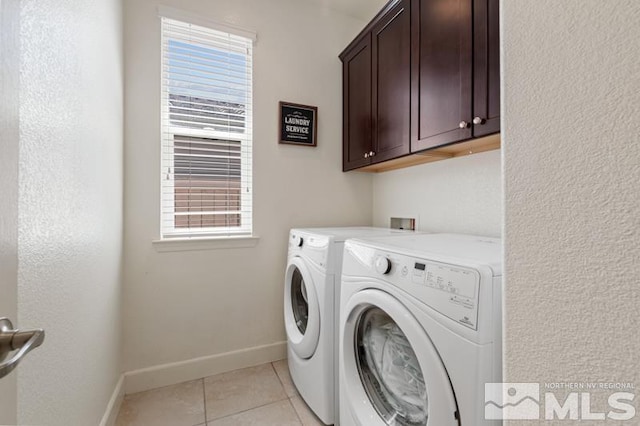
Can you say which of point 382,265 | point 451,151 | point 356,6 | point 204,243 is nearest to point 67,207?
point 204,243

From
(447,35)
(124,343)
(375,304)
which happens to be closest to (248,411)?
(124,343)

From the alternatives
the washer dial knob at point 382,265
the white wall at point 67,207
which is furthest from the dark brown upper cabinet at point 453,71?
the white wall at point 67,207

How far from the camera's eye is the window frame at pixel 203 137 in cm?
175

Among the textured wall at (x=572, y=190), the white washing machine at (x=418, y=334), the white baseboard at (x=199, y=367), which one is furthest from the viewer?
the white baseboard at (x=199, y=367)

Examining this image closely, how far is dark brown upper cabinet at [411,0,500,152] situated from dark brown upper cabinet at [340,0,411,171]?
0.08m

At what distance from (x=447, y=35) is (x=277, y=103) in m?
1.19

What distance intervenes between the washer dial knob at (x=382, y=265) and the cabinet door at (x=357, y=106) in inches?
42.0

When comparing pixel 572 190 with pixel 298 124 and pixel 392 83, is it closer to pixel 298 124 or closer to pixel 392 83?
pixel 392 83

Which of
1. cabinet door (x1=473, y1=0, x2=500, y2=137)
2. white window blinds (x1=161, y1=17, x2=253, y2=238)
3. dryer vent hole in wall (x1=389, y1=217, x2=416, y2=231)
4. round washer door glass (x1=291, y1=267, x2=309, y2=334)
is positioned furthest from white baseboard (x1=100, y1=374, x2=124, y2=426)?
cabinet door (x1=473, y1=0, x2=500, y2=137)

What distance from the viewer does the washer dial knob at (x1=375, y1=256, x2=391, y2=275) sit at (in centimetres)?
94

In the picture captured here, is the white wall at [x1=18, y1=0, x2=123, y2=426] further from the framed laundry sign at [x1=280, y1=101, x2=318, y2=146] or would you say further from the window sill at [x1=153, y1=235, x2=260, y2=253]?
the framed laundry sign at [x1=280, y1=101, x2=318, y2=146]

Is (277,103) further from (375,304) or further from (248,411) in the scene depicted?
(248,411)

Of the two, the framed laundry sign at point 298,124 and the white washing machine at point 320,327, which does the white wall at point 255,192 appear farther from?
the white washing machine at point 320,327

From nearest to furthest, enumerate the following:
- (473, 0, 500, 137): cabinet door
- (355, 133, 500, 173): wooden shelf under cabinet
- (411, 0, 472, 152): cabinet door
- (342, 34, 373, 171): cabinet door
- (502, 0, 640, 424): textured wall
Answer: (502, 0, 640, 424): textured wall < (473, 0, 500, 137): cabinet door < (411, 0, 472, 152): cabinet door < (355, 133, 500, 173): wooden shelf under cabinet < (342, 34, 373, 171): cabinet door
